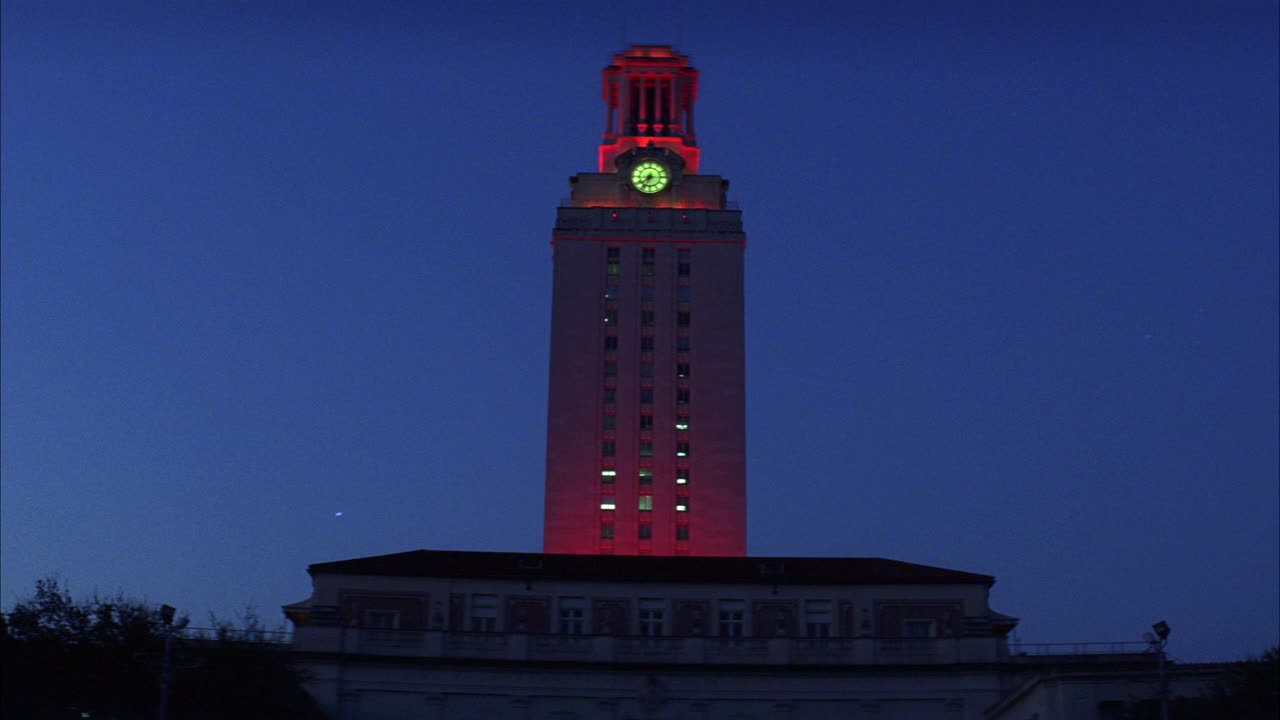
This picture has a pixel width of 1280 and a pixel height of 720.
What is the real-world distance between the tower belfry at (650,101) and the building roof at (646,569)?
78.5 metres

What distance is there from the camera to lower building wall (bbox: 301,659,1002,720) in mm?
84625

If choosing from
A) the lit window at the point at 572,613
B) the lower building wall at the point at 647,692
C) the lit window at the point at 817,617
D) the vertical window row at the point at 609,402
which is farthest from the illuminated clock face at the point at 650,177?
the lower building wall at the point at 647,692

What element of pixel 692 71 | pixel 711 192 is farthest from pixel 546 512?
pixel 692 71

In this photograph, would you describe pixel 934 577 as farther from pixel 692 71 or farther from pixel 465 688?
pixel 692 71

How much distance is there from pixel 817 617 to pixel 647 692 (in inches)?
419

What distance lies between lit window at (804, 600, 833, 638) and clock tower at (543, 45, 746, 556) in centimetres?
5330

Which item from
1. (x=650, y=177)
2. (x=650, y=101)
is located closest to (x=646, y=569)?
(x=650, y=177)

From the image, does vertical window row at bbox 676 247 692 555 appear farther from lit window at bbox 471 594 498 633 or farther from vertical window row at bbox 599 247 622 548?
lit window at bbox 471 594 498 633

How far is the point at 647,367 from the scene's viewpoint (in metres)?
151

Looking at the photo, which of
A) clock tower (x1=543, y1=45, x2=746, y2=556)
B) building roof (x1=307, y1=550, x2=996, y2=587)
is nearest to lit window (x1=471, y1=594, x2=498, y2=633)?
building roof (x1=307, y1=550, x2=996, y2=587)

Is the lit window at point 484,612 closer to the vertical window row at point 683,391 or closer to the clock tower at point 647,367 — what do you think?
the clock tower at point 647,367

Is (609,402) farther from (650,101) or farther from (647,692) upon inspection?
(647,692)

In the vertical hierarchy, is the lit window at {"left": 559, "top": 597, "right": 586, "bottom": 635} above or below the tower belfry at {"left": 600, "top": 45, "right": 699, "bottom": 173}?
below

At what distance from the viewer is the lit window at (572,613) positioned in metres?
89.4
